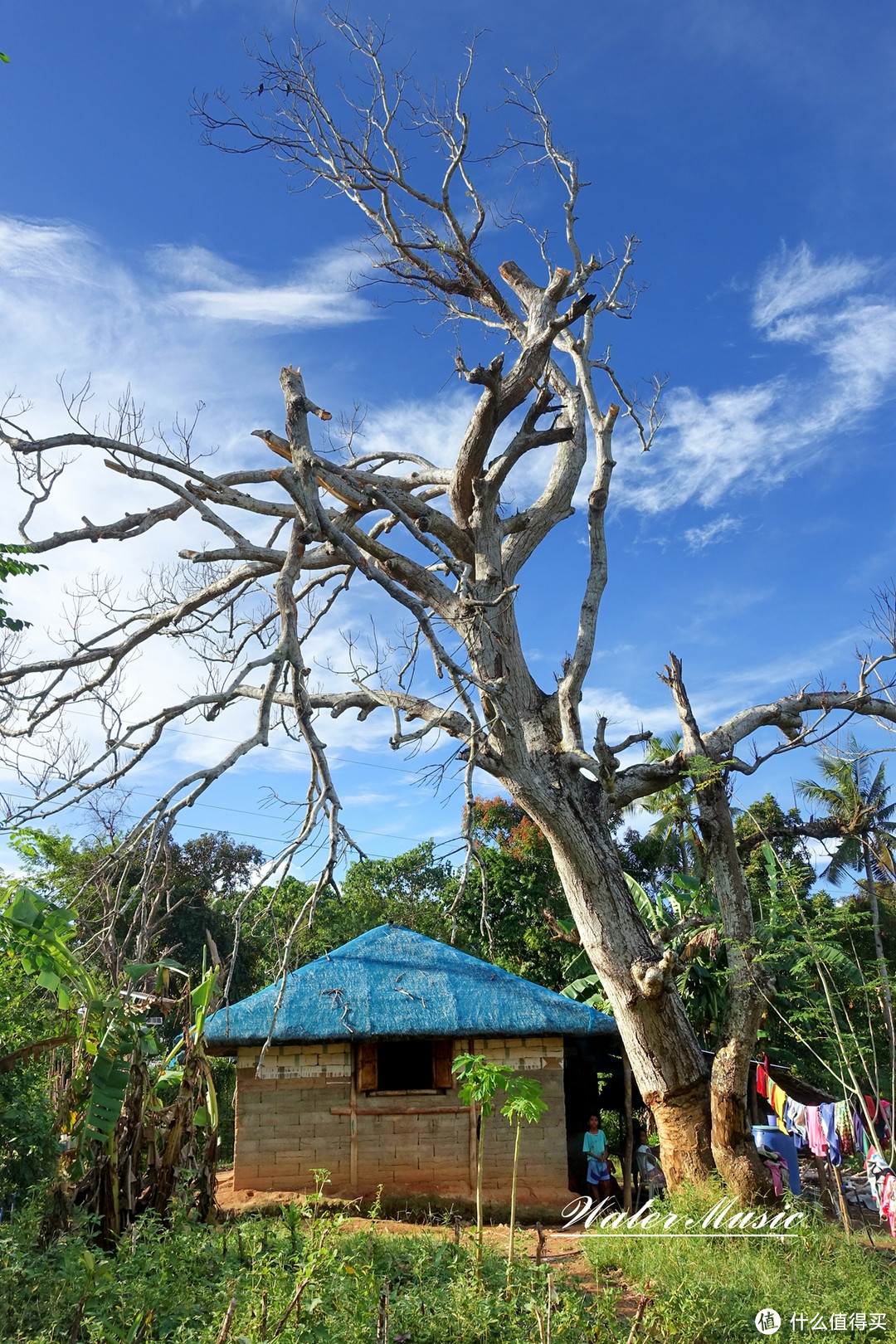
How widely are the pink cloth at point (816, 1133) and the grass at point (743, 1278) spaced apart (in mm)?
2497

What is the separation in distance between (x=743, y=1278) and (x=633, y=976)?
2.23 meters

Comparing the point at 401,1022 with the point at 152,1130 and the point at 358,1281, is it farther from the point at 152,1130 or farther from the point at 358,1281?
the point at 358,1281

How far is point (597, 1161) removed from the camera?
453 inches

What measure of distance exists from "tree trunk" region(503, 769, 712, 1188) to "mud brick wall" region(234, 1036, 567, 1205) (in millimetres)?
3839

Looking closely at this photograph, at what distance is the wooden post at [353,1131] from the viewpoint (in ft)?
36.5

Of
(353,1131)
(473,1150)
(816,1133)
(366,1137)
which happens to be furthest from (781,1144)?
(353,1131)

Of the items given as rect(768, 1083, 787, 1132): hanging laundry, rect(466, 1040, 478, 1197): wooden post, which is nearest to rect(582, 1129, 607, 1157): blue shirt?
rect(466, 1040, 478, 1197): wooden post

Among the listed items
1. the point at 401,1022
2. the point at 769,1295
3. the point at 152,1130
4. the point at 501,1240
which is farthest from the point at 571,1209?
the point at 152,1130

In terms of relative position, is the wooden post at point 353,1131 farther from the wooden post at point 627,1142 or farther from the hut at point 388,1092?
the wooden post at point 627,1142

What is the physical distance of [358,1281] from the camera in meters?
4.75

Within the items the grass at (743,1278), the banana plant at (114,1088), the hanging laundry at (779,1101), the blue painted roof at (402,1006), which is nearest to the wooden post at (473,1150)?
the blue painted roof at (402,1006)

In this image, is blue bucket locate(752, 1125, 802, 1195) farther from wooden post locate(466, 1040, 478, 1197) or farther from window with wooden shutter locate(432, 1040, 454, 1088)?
window with wooden shutter locate(432, 1040, 454, 1088)

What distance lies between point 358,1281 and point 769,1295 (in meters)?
2.75

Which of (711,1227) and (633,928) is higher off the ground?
(633,928)
